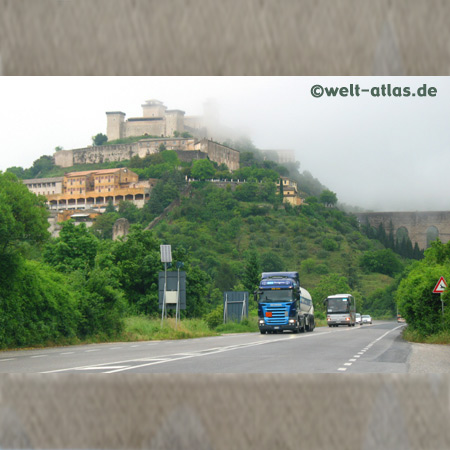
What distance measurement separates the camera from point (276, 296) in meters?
25.1

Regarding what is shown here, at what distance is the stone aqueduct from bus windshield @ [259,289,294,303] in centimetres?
1978

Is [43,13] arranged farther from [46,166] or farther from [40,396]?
[46,166]

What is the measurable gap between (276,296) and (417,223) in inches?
806

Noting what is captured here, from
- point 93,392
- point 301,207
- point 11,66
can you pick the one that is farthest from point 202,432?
point 301,207

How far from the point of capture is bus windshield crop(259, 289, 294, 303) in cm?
2494

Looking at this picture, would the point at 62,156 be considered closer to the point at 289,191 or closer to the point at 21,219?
the point at 289,191

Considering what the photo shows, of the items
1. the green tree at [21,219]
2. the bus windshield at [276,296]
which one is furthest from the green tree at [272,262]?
the bus windshield at [276,296]

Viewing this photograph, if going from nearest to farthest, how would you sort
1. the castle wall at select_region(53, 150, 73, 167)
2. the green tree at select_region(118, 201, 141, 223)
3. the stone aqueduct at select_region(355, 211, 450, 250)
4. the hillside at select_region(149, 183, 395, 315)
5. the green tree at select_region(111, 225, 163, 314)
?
the stone aqueduct at select_region(355, 211, 450, 250) < the castle wall at select_region(53, 150, 73, 167) < the hillside at select_region(149, 183, 395, 315) < the green tree at select_region(118, 201, 141, 223) < the green tree at select_region(111, 225, 163, 314)

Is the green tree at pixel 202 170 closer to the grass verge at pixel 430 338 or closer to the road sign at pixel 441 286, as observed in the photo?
the road sign at pixel 441 286

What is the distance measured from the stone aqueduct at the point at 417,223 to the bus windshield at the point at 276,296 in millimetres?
19778

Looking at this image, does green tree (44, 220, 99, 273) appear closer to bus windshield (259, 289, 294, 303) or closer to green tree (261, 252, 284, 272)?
bus windshield (259, 289, 294, 303)

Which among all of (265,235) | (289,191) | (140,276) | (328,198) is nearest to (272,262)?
(265,235)

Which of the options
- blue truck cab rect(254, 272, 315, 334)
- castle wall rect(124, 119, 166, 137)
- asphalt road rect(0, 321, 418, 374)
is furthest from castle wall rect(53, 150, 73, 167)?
blue truck cab rect(254, 272, 315, 334)

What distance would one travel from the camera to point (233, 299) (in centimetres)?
3394
